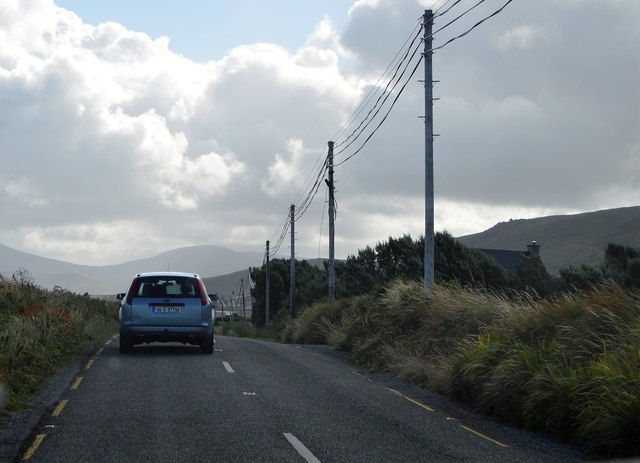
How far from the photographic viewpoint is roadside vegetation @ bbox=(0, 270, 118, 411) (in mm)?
12993

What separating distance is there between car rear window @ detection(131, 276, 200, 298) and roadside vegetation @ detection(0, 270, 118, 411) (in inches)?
81.5

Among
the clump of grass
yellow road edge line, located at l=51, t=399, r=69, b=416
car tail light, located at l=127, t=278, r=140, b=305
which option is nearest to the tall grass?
the clump of grass

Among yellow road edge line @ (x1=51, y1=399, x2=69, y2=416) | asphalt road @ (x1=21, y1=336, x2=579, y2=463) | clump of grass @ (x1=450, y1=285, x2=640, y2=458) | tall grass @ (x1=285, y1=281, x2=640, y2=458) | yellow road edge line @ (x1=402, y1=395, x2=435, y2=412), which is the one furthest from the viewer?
yellow road edge line @ (x1=402, y1=395, x2=435, y2=412)

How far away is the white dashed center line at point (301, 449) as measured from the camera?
8.14m

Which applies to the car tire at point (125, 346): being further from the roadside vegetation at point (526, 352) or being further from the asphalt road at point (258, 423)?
the roadside vegetation at point (526, 352)

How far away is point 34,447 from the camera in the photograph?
8.52 metres

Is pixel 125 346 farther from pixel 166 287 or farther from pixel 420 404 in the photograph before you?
pixel 420 404

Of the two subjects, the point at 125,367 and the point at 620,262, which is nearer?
the point at 125,367

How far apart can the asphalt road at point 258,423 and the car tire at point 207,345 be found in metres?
2.80

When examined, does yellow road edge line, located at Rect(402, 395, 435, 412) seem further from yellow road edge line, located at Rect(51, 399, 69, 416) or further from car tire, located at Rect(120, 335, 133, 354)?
car tire, located at Rect(120, 335, 133, 354)

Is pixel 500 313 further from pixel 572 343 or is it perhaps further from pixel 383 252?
pixel 383 252

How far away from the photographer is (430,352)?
17.1m

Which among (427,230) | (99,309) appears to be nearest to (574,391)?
(427,230)

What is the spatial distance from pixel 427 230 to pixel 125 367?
9156 mm
